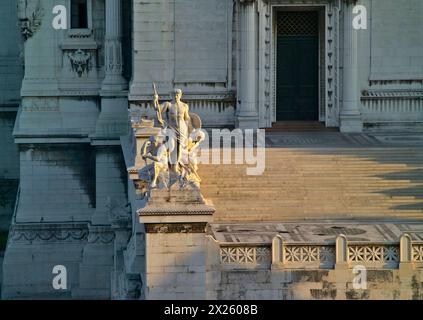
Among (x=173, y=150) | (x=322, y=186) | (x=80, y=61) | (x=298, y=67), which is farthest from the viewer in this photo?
(x=80, y=61)

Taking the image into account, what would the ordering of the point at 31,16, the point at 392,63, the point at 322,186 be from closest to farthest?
the point at 322,186 → the point at 392,63 → the point at 31,16

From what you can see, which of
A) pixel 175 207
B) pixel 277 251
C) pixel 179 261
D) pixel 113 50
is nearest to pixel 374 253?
pixel 277 251

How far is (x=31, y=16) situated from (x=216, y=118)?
318 inches

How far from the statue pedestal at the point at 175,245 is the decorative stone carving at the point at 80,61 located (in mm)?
19359

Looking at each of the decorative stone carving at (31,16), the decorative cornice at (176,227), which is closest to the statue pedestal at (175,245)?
the decorative cornice at (176,227)

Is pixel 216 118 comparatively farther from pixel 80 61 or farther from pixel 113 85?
pixel 80 61

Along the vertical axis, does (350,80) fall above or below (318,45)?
below

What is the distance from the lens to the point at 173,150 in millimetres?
43375

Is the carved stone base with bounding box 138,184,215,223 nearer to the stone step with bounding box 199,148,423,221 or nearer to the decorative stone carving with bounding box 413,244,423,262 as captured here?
the decorative stone carving with bounding box 413,244,423,262

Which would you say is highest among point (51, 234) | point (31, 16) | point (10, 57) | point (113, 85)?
point (31, 16)

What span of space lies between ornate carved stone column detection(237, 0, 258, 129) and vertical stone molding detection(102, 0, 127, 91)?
199 inches

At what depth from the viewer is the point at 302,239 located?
44938 millimetres

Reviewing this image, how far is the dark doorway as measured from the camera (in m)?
58.7
